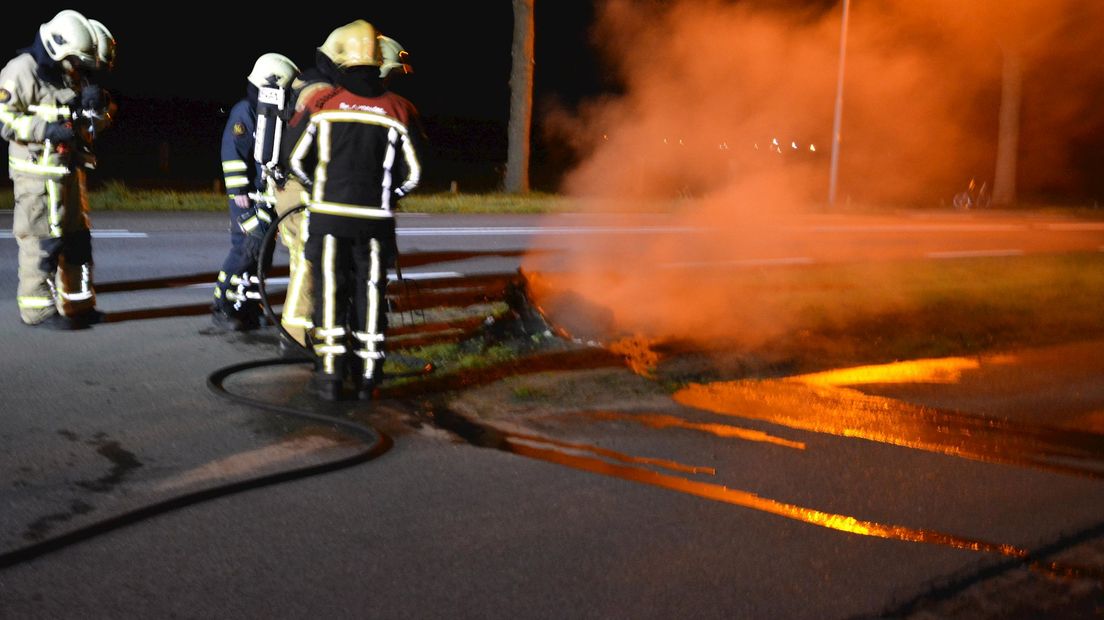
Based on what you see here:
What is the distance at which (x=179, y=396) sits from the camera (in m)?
6.48

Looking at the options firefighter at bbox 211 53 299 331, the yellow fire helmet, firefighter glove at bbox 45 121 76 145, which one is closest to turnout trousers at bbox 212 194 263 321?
firefighter at bbox 211 53 299 331

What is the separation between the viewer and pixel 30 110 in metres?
7.78

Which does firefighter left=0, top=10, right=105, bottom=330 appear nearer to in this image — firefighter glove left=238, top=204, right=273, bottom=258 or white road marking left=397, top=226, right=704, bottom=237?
firefighter glove left=238, top=204, right=273, bottom=258

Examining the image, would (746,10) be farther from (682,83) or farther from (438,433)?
(438,433)

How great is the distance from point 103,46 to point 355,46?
2.75m

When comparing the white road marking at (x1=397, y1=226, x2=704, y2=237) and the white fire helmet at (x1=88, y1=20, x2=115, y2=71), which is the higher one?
the white fire helmet at (x1=88, y1=20, x2=115, y2=71)

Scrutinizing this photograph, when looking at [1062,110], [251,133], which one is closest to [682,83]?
[251,133]

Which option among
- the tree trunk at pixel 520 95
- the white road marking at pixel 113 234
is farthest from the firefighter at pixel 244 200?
the tree trunk at pixel 520 95

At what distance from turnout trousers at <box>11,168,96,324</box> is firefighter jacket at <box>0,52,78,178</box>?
89mm

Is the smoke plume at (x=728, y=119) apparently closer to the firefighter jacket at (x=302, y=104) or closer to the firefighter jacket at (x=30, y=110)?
the firefighter jacket at (x=302, y=104)

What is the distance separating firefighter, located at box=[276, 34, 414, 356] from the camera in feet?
21.5

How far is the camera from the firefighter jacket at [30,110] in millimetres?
7703

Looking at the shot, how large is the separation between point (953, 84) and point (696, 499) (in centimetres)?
1342

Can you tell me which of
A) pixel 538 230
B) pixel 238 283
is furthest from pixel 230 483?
pixel 538 230
